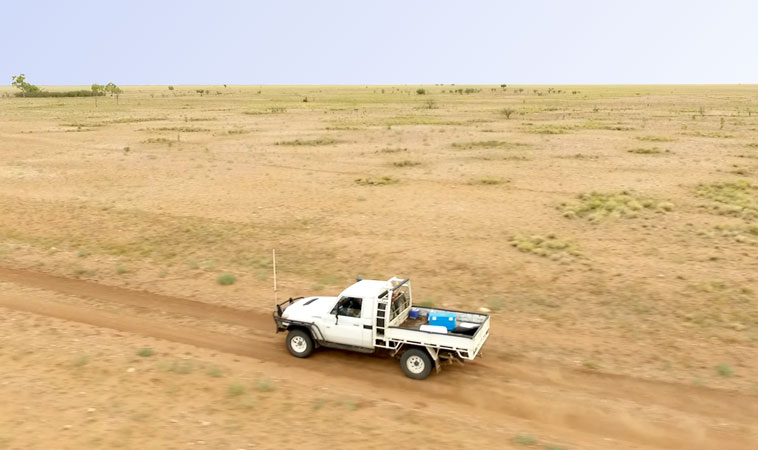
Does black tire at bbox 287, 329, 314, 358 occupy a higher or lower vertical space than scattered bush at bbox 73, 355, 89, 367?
higher

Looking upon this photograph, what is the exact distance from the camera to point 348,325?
11633mm

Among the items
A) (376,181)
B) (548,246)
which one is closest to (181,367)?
(548,246)

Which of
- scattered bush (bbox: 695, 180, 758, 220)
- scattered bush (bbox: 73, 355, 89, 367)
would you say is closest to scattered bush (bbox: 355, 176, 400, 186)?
scattered bush (bbox: 695, 180, 758, 220)

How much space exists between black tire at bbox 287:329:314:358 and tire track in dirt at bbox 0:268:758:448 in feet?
0.53

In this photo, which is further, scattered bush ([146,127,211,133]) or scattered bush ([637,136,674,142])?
scattered bush ([146,127,211,133])

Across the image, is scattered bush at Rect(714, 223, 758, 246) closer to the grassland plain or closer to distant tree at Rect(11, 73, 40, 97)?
the grassland plain

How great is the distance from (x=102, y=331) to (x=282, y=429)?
623 centimetres

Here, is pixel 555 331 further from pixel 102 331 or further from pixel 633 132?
pixel 633 132

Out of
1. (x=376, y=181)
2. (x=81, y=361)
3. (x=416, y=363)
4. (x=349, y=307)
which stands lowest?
(x=81, y=361)

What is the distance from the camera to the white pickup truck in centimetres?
1107

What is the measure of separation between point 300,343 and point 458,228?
11.0 metres

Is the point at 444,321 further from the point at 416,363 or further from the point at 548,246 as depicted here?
the point at 548,246

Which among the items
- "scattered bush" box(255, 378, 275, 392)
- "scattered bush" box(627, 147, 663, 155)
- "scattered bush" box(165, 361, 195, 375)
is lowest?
"scattered bush" box(255, 378, 275, 392)

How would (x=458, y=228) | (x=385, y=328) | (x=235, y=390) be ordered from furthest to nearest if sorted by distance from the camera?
(x=458, y=228)
(x=385, y=328)
(x=235, y=390)
